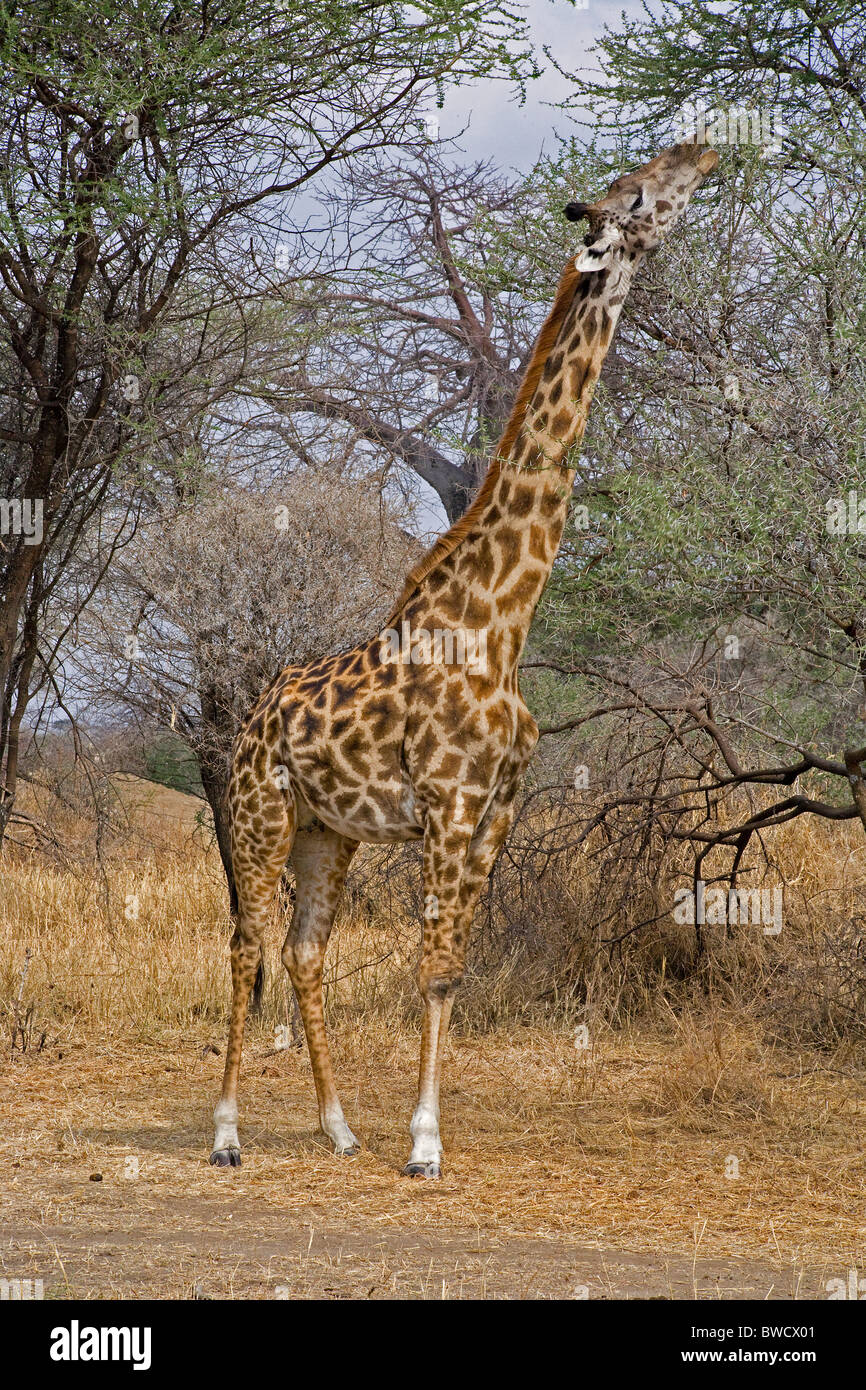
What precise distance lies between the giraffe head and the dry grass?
3545mm

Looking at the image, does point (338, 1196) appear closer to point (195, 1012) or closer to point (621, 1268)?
point (621, 1268)

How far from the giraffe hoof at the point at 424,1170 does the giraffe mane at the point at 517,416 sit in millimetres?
2322

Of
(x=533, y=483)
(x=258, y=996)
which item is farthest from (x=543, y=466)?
(x=258, y=996)

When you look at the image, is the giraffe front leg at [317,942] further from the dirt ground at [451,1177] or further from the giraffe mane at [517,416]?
the giraffe mane at [517,416]

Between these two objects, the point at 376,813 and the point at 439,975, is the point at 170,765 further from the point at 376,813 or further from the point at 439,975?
the point at 439,975

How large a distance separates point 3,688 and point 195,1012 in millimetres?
2240

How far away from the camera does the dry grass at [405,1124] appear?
15.3 feet

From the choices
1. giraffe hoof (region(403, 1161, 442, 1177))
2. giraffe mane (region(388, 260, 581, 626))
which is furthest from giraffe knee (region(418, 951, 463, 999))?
giraffe mane (region(388, 260, 581, 626))

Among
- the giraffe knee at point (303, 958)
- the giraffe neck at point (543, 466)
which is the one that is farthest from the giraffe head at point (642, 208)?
the giraffe knee at point (303, 958)

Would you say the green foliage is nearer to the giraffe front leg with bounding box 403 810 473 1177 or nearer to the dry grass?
the dry grass

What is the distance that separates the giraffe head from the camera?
5543 millimetres

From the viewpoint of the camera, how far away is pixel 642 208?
557cm

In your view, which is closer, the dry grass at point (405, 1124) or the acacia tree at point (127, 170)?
the dry grass at point (405, 1124)
